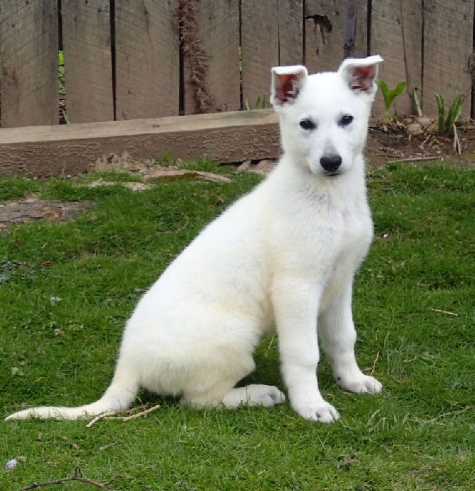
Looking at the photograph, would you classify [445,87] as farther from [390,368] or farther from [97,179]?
[390,368]

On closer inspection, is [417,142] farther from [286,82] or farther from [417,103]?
[286,82]

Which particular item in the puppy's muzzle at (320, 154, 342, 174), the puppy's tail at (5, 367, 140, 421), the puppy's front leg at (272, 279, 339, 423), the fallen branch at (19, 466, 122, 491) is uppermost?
the puppy's muzzle at (320, 154, 342, 174)

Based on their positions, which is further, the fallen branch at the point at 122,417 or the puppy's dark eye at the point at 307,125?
the fallen branch at the point at 122,417

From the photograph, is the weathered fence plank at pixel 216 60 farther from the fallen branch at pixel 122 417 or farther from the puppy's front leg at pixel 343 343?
the fallen branch at pixel 122 417

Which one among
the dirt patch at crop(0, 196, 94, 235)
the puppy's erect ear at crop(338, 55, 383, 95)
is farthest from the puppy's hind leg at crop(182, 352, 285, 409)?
the dirt patch at crop(0, 196, 94, 235)

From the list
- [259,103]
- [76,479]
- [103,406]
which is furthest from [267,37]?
[76,479]

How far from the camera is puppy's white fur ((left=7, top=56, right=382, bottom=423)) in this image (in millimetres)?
5238

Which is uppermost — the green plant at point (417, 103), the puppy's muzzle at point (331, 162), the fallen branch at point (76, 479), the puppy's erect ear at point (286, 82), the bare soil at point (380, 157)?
the puppy's erect ear at point (286, 82)

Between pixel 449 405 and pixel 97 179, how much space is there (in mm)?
4135

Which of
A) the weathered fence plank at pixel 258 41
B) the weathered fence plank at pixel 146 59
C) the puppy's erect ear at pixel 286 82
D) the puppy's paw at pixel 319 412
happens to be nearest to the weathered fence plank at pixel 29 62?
the weathered fence plank at pixel 146 59

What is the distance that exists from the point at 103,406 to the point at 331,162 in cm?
188

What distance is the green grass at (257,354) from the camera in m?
4.82

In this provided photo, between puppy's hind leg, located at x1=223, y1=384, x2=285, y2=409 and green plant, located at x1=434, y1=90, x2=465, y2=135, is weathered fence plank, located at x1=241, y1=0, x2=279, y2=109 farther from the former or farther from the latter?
puppy's hind leg, located at x1=223, y1=384, x2=285, y2=409

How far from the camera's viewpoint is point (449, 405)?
5602mm
